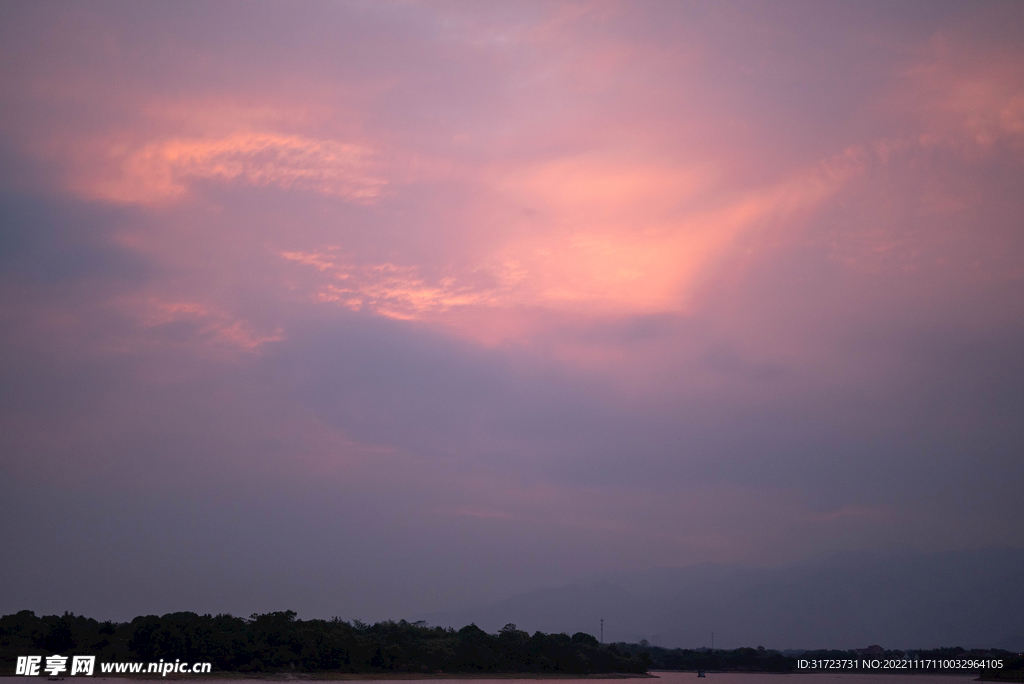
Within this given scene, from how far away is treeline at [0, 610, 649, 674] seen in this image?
98812 millimetres

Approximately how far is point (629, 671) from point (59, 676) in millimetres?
119089

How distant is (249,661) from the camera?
104 metres

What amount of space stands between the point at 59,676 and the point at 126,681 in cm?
1000

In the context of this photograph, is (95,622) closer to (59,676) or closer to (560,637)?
(59,676)

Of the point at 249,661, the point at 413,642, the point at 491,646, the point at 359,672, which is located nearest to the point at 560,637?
the point at 491,646

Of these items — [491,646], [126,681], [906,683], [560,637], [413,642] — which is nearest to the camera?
[126,681]

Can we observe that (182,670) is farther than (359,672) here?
No

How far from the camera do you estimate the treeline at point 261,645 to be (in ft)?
324

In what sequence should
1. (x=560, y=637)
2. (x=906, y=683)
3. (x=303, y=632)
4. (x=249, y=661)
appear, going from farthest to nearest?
(x=906, y=683) → (x=560, y=637) → (x=303, y=632) → (x=249, y=661)

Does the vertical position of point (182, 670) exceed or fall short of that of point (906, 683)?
it exceeds it

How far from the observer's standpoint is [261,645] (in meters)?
107

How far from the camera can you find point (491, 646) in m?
145

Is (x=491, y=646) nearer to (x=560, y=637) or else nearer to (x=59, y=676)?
(x=560, y=637)

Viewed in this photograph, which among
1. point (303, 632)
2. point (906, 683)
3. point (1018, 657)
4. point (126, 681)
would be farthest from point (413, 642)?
point (906, 683)
